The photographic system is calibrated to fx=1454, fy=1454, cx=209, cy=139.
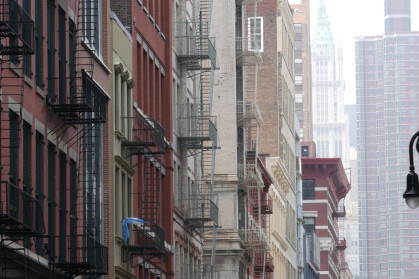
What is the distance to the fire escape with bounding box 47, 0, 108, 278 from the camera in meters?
36.3

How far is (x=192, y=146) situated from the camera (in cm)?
6412

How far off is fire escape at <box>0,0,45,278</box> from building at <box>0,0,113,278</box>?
27mm

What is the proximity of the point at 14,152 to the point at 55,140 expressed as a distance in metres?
4.94

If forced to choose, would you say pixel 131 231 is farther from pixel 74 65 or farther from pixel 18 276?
pixel 18 276

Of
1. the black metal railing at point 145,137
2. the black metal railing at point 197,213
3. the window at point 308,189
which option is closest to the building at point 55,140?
the black metal railing at point 145,137

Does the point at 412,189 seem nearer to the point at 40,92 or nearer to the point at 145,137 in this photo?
the point at 40,92

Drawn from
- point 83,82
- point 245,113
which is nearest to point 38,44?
point 83,82

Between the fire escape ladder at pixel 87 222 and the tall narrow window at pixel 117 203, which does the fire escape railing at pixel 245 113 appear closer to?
the tall narrow window at pixel 117 203

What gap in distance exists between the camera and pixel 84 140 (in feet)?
131

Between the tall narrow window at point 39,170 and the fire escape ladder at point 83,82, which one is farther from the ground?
the fire escape ladder at point 83,82

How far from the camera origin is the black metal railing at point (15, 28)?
27828 mm

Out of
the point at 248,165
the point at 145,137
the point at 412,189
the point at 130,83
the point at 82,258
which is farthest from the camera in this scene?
the point at 248,165

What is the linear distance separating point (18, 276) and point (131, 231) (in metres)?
16.5

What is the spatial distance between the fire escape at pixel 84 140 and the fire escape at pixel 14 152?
109 inches
